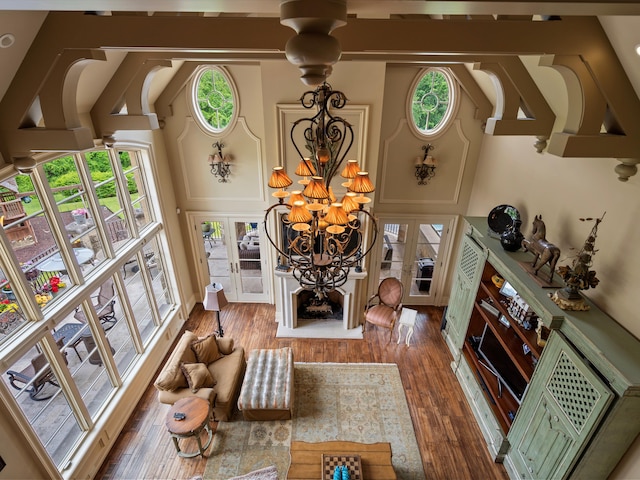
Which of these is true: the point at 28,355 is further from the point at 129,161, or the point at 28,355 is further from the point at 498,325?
the point at 498,325

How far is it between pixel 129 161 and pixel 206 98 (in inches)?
60.7

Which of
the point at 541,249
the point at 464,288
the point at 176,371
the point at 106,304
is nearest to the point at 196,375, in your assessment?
the point at 176,371

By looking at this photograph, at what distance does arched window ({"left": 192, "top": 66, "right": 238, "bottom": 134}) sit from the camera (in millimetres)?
5125

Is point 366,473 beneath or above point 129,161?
beneath

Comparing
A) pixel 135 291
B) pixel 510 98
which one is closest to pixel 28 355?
pixel 135 291

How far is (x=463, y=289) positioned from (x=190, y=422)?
3883 mm

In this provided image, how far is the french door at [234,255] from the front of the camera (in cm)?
601

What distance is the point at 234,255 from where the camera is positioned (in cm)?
625

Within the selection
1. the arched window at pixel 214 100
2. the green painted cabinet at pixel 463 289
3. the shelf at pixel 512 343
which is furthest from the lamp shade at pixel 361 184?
the arched window at pixel 214 100

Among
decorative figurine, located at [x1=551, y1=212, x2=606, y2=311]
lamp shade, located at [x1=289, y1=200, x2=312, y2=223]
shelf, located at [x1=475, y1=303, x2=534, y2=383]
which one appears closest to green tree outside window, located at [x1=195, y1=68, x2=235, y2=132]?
lamp shade, located at [x1=289, y1=200, x2=312, y2=223]

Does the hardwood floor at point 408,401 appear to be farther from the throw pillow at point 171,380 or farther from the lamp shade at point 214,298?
the lamp shade at point 214,298

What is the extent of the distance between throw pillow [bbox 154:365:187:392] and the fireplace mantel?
6.49ft

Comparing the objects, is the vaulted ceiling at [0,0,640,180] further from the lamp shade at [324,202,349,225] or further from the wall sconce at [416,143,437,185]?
the wall sconce at [416,143,437,185]

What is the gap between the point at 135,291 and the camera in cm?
502
